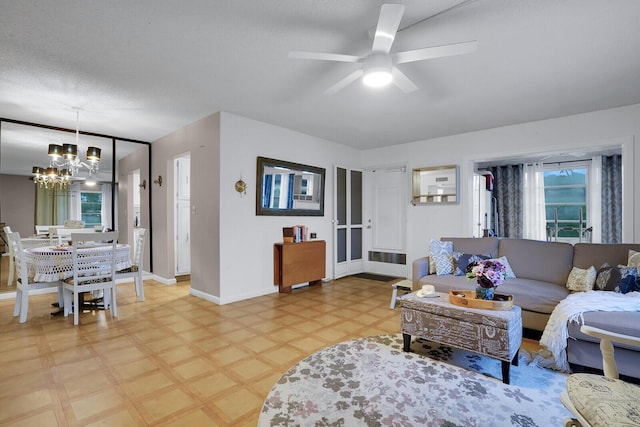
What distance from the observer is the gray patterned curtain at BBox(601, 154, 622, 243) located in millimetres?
5145

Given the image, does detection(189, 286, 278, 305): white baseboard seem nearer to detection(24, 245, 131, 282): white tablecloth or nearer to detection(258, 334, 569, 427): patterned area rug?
detection(24, 245, 131, 282): white tablecloth

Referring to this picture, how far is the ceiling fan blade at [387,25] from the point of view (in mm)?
1561

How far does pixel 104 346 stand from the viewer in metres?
2.62

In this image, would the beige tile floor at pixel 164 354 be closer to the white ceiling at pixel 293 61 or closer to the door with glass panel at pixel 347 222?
the door with glass panel at pixel 347 222

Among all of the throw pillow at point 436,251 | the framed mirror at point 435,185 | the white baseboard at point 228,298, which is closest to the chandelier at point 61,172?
the white baseboard at point 228,298

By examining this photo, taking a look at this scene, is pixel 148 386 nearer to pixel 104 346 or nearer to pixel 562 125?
pixel 104 346

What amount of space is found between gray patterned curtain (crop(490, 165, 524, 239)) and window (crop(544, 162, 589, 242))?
522mm

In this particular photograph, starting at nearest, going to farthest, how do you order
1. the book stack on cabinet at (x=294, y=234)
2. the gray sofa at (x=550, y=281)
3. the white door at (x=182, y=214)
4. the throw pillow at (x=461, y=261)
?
the gray sofa at (x=550, y=281), the throw pillow at (x=461, y=261), the book stack on cabinet at (x=294, y=234), the white door at (x=182, y=214)

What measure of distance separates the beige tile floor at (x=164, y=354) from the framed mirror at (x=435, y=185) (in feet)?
6.21

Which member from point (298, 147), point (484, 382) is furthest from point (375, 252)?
point (484, 382)

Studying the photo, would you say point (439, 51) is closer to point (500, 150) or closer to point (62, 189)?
point (500, 150)

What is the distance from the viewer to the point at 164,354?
2.47 meters

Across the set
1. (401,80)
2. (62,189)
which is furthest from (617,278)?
(62,189)

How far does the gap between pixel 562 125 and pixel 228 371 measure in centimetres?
478
